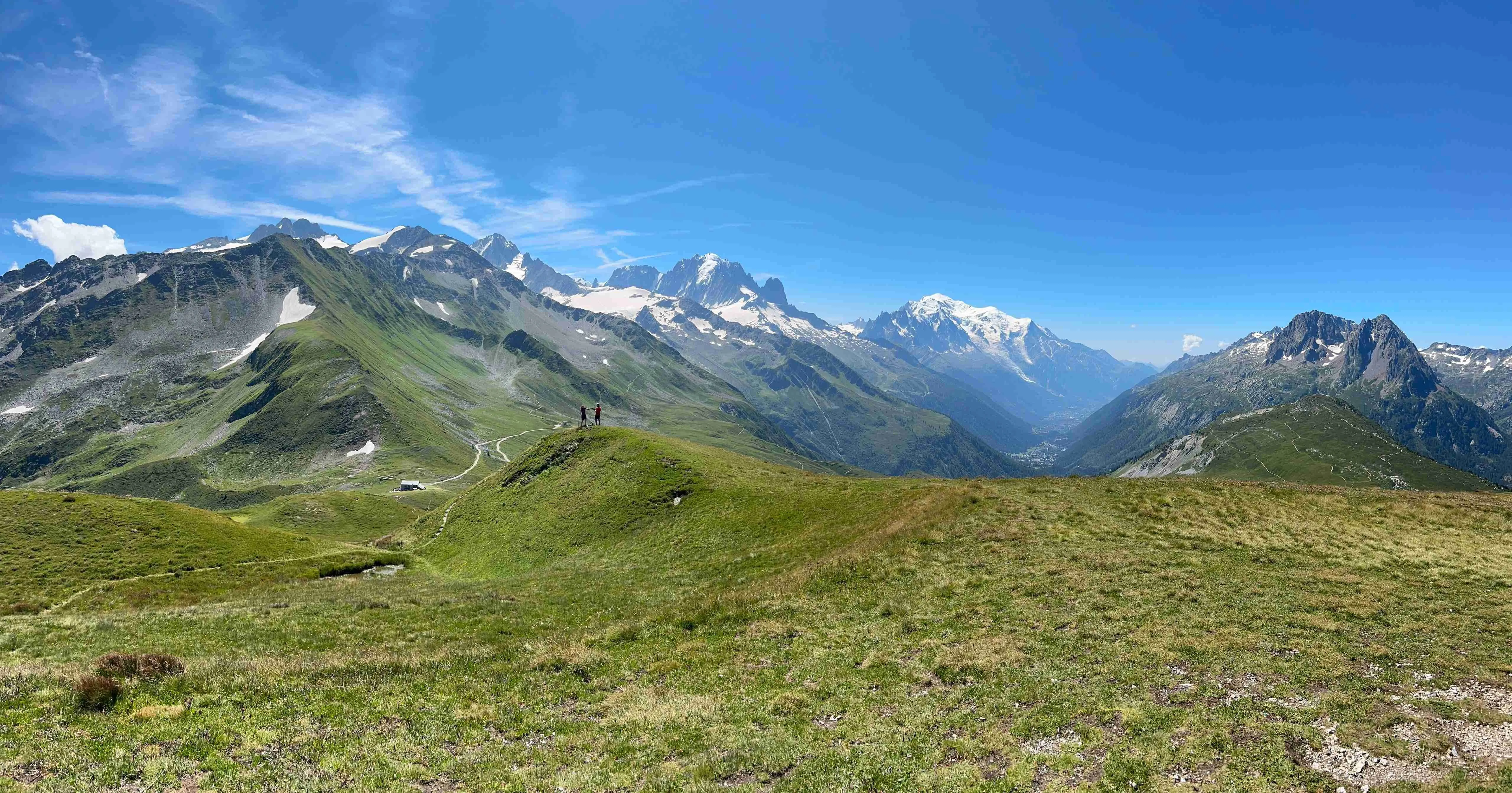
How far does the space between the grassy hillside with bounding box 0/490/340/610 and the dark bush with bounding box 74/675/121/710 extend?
31.6 metres

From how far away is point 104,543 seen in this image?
49.3 m

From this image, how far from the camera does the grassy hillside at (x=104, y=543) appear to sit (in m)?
43.7

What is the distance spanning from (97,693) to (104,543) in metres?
46.1

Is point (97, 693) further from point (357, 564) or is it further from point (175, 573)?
point (357, 564)

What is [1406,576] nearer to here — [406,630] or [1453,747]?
[1453,747]

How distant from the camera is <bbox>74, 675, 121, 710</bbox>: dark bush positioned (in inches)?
707

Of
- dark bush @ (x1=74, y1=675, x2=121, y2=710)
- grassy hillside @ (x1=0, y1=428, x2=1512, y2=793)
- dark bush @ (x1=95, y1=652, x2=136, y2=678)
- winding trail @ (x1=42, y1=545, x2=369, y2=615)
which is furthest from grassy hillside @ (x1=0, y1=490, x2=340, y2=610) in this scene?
dark bush @ (x1=74, y1=675, x2=121, y2=710)

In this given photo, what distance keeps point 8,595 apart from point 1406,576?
83537mm

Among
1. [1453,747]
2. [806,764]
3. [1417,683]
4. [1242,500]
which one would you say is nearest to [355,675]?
[806,764]

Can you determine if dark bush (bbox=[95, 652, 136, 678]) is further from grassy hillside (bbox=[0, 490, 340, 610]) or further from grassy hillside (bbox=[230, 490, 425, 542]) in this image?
grassy hillside (bbox=[230, 490, 425, 542])

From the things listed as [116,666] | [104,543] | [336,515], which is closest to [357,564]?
[104,543]

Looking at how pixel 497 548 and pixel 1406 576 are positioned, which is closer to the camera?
pixel 1406 576

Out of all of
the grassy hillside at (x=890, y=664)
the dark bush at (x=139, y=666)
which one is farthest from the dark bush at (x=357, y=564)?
the dark bush at (x=139, y=666)

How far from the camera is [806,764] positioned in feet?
56.5
